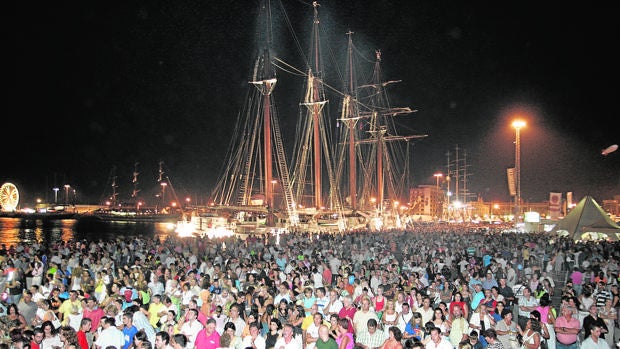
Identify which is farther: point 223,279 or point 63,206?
point 63,206

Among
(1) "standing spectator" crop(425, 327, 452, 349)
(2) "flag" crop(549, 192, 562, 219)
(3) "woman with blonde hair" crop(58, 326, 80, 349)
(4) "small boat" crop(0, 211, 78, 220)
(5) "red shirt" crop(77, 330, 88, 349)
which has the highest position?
(2) "flag" crop(549, 192, 562, 219)

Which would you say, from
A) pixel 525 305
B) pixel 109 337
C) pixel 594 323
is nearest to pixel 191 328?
pixel 109 337

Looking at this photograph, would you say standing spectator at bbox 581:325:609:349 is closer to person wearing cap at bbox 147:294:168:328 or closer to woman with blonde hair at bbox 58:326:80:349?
person wearing cap at bbox 147:294:168:328

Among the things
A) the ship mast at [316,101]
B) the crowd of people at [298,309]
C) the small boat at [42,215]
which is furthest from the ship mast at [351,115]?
the small boat at [42,215]

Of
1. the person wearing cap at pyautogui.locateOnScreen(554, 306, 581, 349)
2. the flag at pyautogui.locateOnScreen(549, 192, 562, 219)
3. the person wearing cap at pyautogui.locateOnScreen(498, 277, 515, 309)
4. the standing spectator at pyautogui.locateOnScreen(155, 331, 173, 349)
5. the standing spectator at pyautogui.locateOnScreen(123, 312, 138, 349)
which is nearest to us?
the standing spectator at pyautogui.locateOnScreen(155, 331, 173, 349)

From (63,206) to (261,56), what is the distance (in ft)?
544

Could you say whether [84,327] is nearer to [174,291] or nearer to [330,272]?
[174,291]

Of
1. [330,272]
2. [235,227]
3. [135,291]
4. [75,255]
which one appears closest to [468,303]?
[330,272]

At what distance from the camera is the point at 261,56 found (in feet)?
156

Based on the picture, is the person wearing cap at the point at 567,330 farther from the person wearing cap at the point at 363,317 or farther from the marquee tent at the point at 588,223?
the marquee tent at the point at 588,223

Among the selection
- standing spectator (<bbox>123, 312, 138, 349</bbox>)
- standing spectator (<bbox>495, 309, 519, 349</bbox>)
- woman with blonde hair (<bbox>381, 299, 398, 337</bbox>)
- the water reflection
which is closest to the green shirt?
woman with blonde hair (<bbox>381, 299, 398, 337</bbox>)

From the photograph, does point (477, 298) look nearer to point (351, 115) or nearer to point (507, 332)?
point (507, 332)

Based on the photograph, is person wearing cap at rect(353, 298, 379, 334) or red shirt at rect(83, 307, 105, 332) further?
red shirt at rect(83, 307, 105, 332)

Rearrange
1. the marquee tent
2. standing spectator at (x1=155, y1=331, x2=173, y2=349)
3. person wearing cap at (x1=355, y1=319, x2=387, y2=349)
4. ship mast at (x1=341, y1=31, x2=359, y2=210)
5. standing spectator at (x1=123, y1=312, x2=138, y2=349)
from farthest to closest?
ship mast at (x1=341, y1=31, x2=359, y2=210), the marquee tent, standing spectator at (x1=123, y1=312, x2=138, y2=349), person wearing cap at (x1=355, y1=319, x2=387, y2=349), standing spectator at (x1=155, y1=331, x2=173, y2=349)
